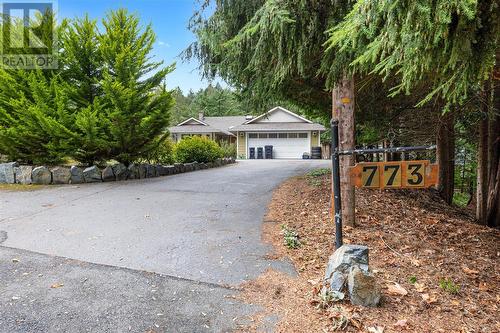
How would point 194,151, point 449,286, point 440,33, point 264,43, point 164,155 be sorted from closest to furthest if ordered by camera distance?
1. point 440,33
2. point 449,286
3. point 264,43
4. point 164,155
5. point 194,151

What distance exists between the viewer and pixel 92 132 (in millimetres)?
8297

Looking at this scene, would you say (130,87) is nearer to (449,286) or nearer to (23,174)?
(23,174)

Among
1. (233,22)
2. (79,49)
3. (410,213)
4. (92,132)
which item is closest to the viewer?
(233,22)

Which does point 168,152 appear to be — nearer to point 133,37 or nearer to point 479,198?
point 133,37

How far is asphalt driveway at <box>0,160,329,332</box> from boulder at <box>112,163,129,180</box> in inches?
102

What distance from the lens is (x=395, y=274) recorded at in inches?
124

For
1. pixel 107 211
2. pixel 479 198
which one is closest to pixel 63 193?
pixel 107 211

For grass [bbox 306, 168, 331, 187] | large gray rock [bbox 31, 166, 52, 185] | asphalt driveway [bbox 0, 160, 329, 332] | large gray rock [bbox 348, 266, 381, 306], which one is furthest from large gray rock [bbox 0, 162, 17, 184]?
large gray rock [bbox 348, 266, 381, 306]

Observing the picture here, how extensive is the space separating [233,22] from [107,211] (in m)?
3.82

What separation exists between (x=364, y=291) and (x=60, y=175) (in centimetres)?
850

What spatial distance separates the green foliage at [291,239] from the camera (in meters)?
3.93

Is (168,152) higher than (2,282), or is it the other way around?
(168,152)

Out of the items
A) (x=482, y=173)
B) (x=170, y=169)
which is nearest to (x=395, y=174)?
(x=482, y=173)

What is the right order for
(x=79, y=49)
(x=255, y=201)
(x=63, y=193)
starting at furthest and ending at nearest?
(x=79, y=49), (x=63, y=193), (x=255, y=201)
